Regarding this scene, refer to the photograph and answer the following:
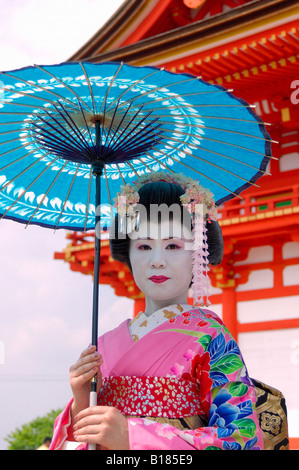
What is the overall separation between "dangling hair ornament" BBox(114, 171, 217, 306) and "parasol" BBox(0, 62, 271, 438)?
135mm

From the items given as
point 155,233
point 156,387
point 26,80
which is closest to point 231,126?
point 155,233

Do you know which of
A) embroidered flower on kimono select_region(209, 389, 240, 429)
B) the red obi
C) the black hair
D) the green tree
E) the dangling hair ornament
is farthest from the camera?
the green tree

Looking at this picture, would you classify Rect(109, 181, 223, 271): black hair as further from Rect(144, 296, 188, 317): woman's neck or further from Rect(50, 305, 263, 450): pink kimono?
Rect(50, 305, 263, 450): pink kimono

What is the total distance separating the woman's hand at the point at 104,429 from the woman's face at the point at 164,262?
65 centimetres

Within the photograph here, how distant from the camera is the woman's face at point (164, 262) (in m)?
2.36

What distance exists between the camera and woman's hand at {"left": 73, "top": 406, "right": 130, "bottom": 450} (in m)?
1.81

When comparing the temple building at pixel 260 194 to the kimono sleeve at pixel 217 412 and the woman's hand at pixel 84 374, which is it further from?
the woman's hand at pixel 84 374

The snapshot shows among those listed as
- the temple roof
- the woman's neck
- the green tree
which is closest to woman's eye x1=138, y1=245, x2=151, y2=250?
the woman's neck

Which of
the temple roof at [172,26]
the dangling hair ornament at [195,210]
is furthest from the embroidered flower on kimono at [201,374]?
the temple roof at [172,26]

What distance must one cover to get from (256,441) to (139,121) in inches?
56.6

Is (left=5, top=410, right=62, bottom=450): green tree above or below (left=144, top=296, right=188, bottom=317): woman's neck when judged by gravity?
below

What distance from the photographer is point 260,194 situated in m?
7.80

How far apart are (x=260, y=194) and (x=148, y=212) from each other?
5599 millimetres
